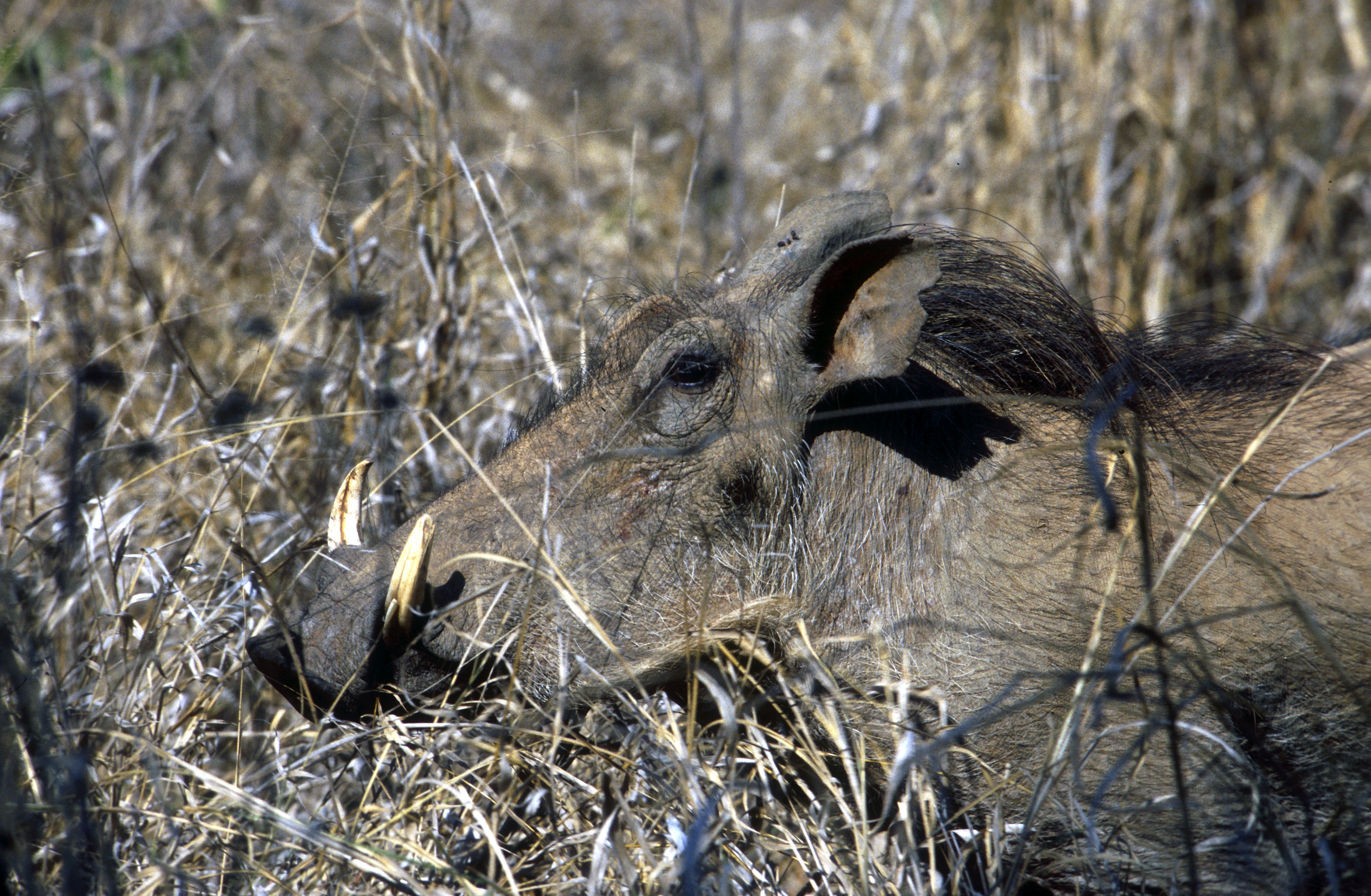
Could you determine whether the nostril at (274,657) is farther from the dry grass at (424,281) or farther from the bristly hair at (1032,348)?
the bristly hair at (1032,348)

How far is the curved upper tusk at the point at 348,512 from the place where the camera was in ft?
6.70

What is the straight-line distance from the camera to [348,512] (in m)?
2.07

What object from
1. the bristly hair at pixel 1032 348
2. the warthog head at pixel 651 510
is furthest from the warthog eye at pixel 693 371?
the bristly hair at pixel 1032 348

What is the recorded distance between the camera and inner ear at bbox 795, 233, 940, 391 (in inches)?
78.0

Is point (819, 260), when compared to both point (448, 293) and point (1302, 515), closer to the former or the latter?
point (1302, 515)

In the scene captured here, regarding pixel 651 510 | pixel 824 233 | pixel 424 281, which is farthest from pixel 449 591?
pixel 424 281

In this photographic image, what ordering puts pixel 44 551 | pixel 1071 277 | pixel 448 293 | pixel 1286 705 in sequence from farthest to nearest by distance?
pixel 1071 277 → pixel 448 293 → pixel 44 551 → pixel 1286 705

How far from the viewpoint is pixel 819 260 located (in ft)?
6.99

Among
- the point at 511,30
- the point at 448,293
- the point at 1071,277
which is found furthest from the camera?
the point at 511,30

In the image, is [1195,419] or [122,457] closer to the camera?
[1195,419]

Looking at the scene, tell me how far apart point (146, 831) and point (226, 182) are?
3.15m

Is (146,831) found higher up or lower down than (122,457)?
lower down

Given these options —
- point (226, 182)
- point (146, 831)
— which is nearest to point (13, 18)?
point (226, 182)

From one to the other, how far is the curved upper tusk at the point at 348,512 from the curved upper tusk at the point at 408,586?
0.23m
